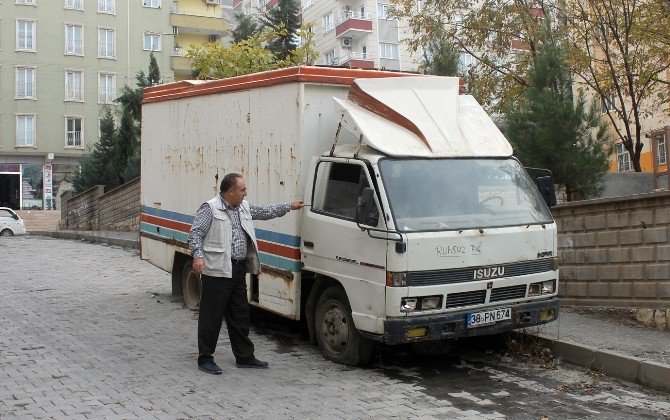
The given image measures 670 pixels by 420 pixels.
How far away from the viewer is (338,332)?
25.7 feet

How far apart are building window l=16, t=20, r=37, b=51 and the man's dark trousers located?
160 ft

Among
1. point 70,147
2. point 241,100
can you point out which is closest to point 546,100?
point 241,100

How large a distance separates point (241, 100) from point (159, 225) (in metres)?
2.98

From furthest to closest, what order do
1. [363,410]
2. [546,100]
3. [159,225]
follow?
1. [546,100]
2. [159,225]
3. [363,410]

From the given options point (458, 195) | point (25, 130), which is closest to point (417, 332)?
point (458, 195)

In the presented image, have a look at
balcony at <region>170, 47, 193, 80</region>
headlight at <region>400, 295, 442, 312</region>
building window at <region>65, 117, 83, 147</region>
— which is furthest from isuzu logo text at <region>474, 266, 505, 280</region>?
balcony at <region>170, 47, 193, 80</region>

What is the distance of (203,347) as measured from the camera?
24.6ft

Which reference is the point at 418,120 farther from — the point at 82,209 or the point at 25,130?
the point at 25,130

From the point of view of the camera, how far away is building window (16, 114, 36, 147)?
50.7m

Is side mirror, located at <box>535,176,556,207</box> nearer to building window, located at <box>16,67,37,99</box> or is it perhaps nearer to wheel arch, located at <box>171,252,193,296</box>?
wheel arch, located at <box>171,252,193,296</box>

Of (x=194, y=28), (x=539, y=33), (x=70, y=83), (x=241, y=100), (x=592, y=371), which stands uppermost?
(x=194, y=28)

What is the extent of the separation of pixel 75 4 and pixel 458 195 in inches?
2004

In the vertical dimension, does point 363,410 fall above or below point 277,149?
below

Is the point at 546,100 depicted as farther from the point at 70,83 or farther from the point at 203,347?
the point at 70,83
